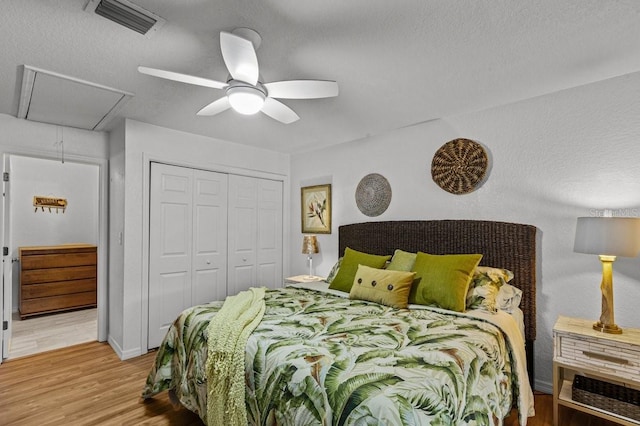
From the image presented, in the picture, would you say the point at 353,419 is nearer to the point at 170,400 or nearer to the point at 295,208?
the point at 170,400

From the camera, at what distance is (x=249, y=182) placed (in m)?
4.29

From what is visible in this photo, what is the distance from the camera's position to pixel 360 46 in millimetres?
1942

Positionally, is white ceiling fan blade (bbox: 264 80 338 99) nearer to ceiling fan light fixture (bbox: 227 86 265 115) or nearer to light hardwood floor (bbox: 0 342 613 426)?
ceiling fan light fixture (bbox: 227 86 265 115)

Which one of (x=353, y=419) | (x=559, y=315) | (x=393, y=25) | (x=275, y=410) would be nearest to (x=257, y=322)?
(x=275, y=410)

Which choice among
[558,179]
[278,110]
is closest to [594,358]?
[558,179]

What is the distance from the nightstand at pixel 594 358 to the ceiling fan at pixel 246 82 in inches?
84.7

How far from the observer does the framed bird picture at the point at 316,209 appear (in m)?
4.21

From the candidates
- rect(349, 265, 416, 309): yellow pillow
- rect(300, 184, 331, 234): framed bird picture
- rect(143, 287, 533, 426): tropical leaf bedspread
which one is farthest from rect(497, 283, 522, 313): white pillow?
rect(300, 184, 331, 234): framed bird picture

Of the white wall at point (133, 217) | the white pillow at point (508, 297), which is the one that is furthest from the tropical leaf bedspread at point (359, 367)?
the white wall at point (133, 217)

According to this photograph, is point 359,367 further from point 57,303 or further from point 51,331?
point 57,303

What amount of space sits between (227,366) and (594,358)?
2.19m

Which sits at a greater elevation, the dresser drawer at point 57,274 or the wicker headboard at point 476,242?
the wicker headboard at point 476,242

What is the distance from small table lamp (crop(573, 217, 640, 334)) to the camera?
6.55ft

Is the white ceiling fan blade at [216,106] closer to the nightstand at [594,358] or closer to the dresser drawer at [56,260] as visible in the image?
the nightstand at [594,358]
